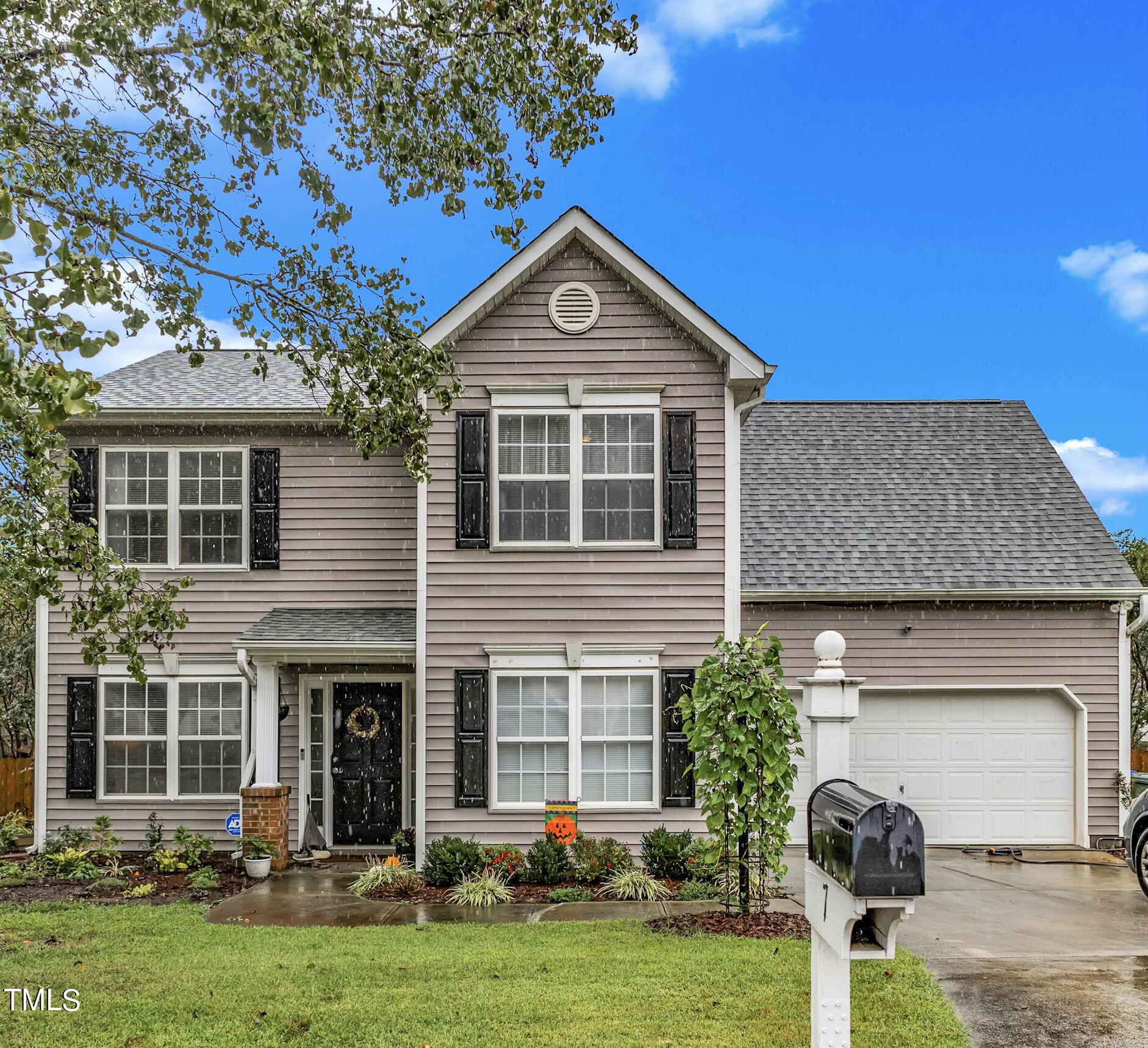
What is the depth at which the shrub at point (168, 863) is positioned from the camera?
10820 mm

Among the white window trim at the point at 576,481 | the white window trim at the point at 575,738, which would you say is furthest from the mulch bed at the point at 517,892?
the white window trim at the point at 576,481

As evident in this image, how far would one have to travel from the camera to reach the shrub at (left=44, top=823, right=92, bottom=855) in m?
11.4

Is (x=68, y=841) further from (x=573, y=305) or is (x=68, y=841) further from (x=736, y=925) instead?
(x=573, y=305)

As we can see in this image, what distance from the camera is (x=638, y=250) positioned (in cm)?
1093

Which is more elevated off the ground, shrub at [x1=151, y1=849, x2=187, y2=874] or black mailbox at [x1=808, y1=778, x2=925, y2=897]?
black mailbox at [x1=808, y1=778, x2=925, y2=897]

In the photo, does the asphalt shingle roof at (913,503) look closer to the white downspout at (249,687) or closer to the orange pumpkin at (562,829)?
the orange pumpkin at (562,829)

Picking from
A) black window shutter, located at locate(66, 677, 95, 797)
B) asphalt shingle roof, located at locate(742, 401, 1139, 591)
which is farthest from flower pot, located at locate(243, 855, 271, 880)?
asphalt shingle roof, located at locate(742, 401, 1139, 591)

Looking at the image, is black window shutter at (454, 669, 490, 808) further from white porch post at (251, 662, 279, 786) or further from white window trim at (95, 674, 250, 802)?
white window trim at (95, 674, 250, 802)

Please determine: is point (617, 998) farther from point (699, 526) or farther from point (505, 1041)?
point (699, 526)

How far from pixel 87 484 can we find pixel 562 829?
711cm

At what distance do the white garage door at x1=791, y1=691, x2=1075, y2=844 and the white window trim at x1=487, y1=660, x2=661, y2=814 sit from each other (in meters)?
3.13

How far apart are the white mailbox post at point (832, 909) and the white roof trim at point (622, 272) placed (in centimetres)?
650

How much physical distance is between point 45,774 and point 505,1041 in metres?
8.90

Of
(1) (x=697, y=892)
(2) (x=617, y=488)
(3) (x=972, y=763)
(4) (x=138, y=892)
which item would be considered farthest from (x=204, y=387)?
(3) (x=972, y=763)
